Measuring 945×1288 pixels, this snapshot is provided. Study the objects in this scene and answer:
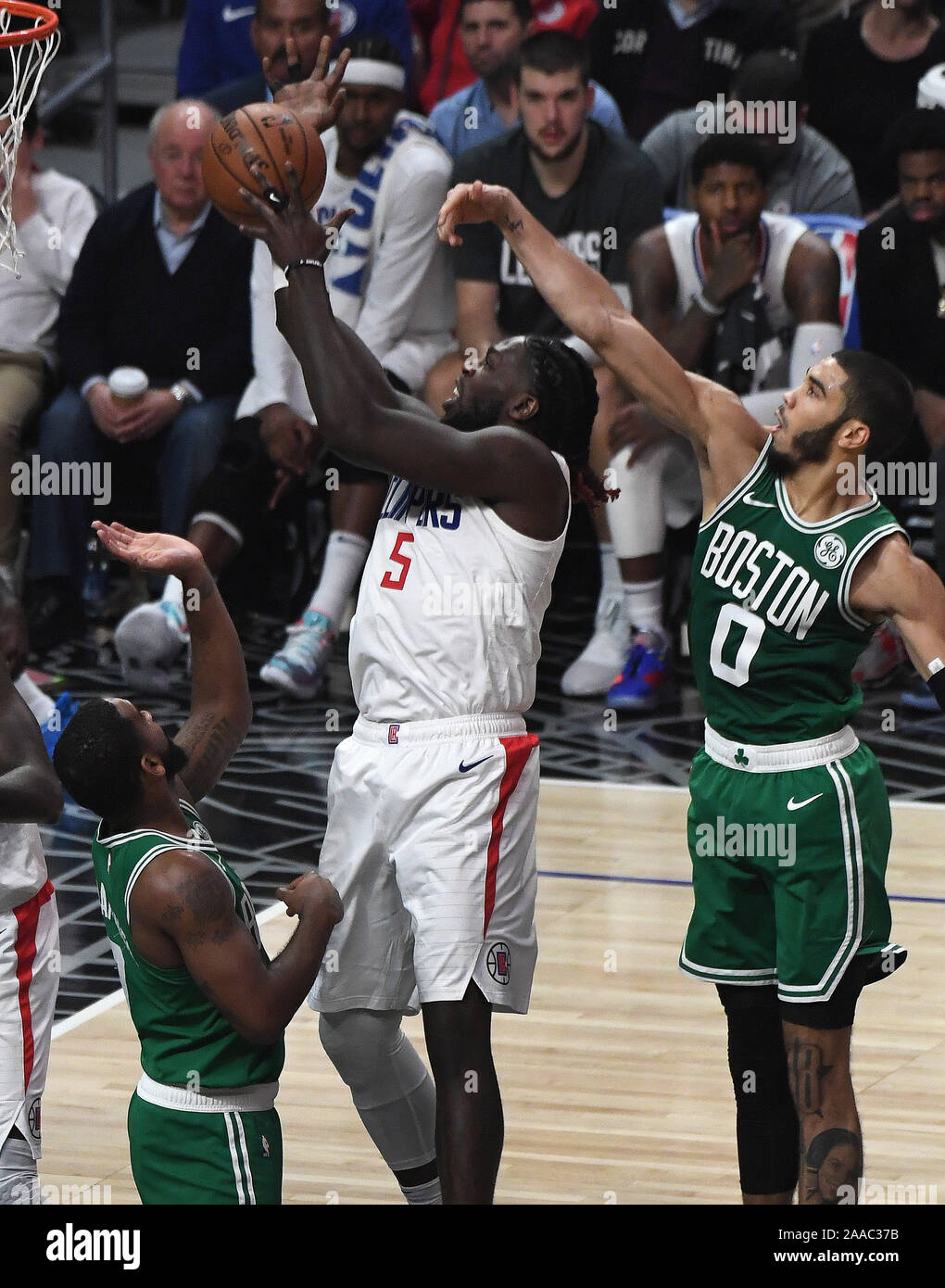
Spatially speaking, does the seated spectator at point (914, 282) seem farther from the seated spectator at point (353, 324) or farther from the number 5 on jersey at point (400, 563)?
the number 5 on jersey at point (400, 563)

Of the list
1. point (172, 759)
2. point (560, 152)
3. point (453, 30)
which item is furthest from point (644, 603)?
point (172, 759)

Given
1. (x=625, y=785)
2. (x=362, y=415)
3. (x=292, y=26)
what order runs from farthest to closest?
(x=292, y=26) → (x=625, y=785) → (x=362, y=415)

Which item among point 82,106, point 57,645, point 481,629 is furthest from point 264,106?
point 82,106

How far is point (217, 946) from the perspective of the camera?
292 centimetres

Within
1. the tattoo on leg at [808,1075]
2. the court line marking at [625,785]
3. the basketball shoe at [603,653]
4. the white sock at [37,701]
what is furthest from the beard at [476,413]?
the basketball shoe at [603,653]

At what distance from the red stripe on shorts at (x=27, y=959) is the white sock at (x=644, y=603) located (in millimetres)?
4439

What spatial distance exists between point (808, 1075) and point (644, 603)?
4.45 m

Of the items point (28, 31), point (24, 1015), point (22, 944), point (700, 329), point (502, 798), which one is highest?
point (28, 31)

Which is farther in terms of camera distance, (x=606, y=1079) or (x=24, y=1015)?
(x=606, y=1079)

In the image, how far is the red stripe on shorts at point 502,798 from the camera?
11.2 ft

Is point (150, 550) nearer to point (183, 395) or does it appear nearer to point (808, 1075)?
point (808, 1075)

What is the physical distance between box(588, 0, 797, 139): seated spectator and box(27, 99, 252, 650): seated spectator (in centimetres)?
189

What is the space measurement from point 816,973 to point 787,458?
855mm

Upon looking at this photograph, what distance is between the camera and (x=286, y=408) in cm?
791
